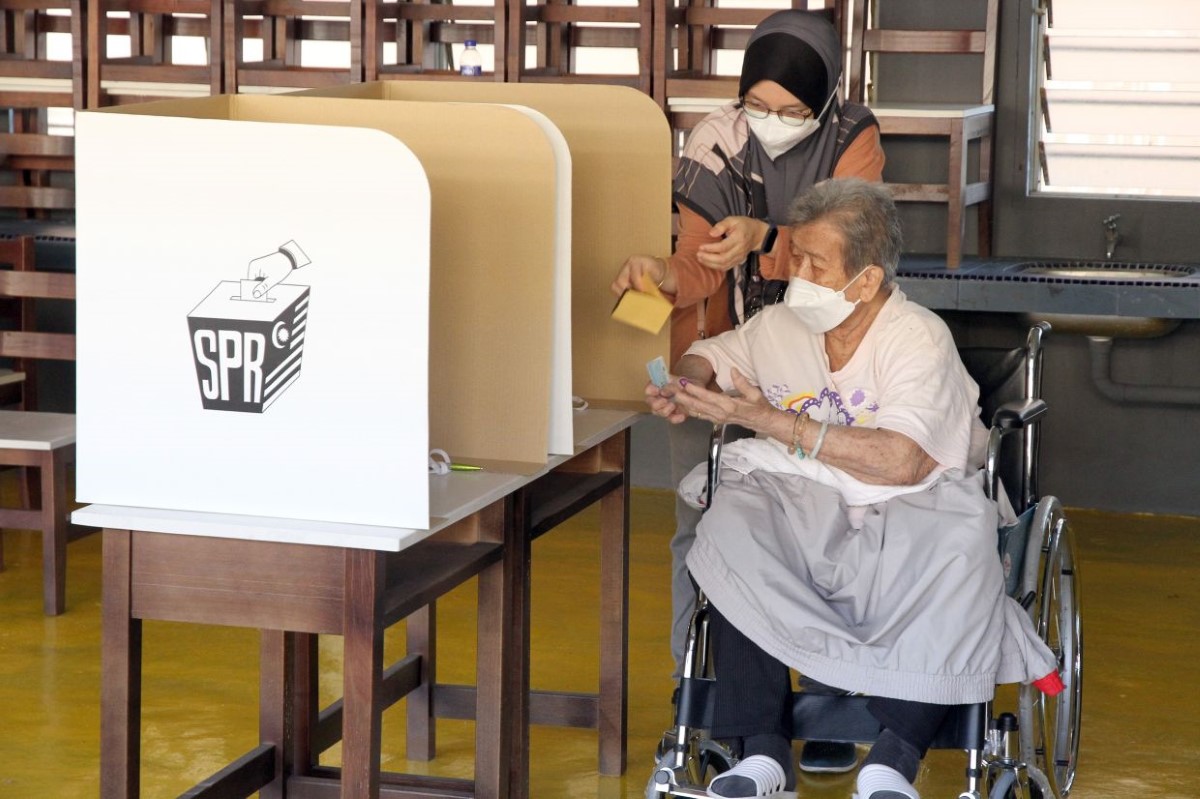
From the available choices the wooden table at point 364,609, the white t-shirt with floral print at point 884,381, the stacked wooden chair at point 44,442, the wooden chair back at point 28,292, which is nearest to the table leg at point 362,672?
the wooden table at point 364,609

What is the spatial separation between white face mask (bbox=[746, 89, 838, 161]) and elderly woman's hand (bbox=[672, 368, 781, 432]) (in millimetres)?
537

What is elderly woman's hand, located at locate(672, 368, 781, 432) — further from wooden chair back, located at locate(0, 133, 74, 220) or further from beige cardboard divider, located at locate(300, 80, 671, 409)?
wooden chair back, located at locate(0, 133, 74, 220)

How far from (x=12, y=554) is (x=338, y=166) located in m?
3.29

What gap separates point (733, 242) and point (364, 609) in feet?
3.74

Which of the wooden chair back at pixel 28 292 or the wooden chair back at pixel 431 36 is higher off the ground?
the wooden chair back at pixel 431 36

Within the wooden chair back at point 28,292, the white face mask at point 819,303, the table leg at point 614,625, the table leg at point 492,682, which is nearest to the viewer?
the table leg at point 492,682

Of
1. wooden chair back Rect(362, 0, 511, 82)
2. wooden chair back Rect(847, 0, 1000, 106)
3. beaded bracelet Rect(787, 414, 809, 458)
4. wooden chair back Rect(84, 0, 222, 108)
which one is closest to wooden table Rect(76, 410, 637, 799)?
beaded bracelet Rect(787, 414, 809, 458)

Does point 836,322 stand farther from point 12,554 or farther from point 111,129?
point 12,554

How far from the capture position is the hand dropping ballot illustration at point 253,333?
2170 mm

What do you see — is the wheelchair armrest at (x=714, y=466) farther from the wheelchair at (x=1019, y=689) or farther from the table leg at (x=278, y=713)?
the table leg at (x=278, y=713)

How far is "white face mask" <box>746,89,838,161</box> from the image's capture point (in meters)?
3.08

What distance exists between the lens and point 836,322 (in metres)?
2.81

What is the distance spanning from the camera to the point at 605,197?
314cm

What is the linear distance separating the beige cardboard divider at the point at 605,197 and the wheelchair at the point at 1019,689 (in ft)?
1.10
